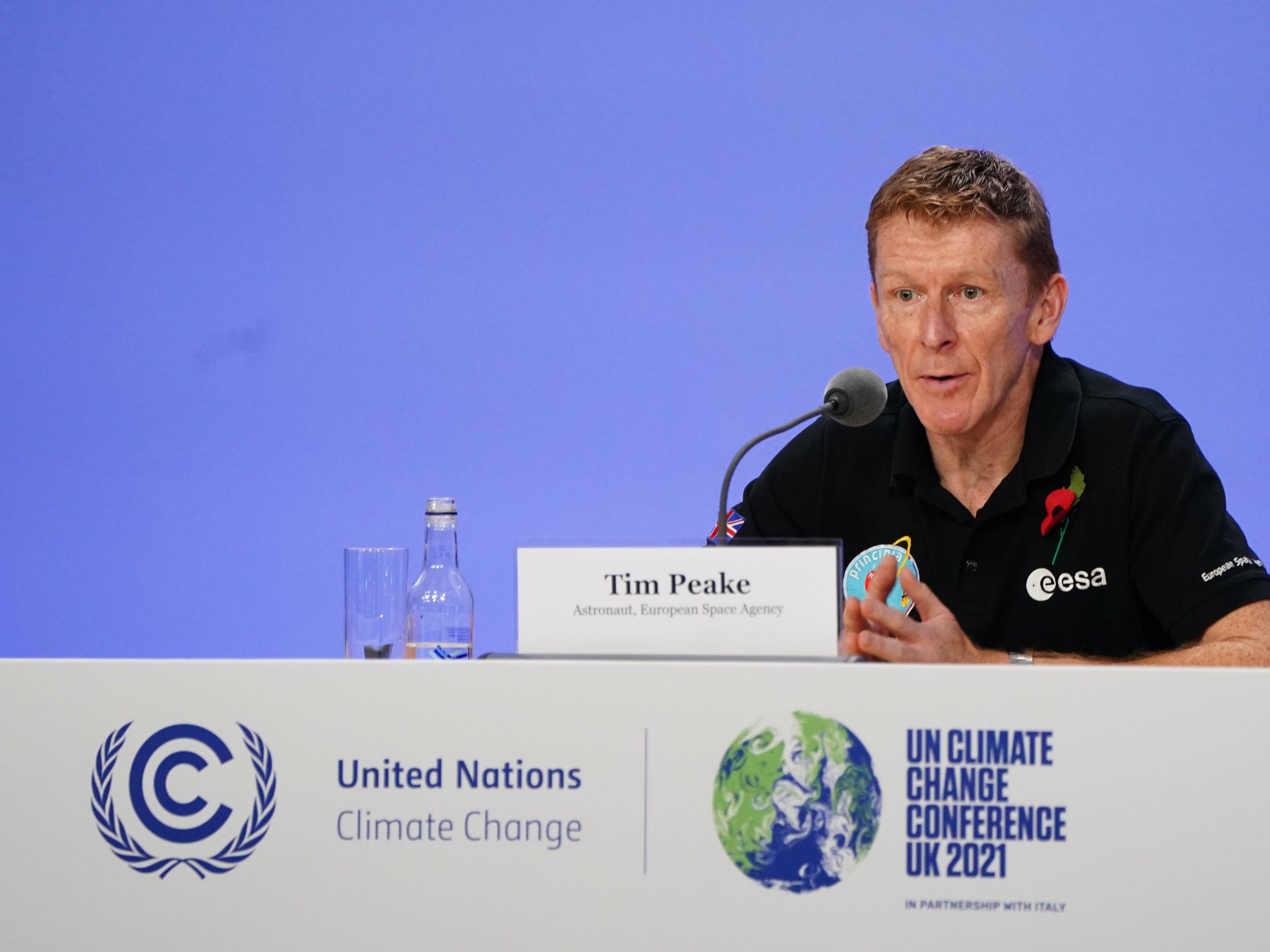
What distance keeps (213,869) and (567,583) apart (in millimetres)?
414

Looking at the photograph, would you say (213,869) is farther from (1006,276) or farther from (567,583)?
(1006,276)

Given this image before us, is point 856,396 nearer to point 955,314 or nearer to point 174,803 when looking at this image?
point 955,314

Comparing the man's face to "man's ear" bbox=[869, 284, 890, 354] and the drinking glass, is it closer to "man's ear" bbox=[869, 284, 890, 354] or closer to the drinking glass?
"man's ear" bbox=[869, 284, 890, 354]

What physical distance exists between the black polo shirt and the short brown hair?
23cm

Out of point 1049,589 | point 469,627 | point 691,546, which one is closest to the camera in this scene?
point 691,546

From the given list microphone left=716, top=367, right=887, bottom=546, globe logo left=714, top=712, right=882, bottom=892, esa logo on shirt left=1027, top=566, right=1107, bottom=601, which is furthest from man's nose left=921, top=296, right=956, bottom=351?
globe logo left=714, top=712, right=882, bottom=892

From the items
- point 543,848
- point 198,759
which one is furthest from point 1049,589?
point 198,759

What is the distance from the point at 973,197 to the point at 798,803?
1.43 metres

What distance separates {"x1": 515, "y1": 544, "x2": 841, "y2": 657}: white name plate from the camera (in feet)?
3.80

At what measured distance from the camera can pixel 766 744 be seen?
102 cm

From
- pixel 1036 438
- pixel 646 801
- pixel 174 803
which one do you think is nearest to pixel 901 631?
pixel 646 801

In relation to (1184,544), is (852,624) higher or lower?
lower

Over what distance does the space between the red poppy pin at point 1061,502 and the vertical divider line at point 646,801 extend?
1327 mm

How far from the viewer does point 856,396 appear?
1.55 metres
